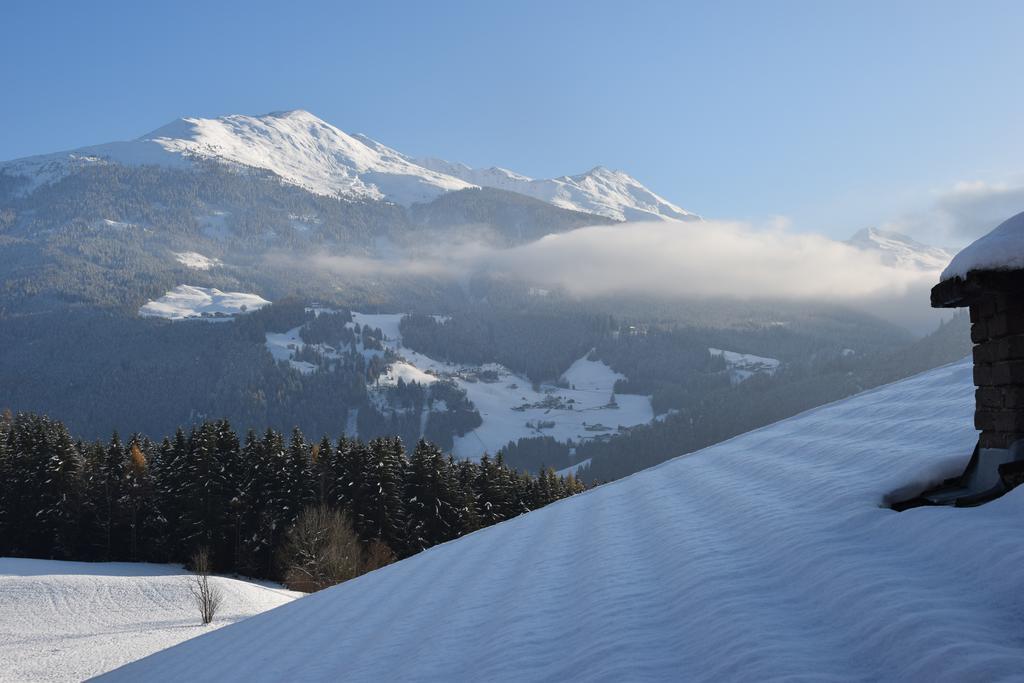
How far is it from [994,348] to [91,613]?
1913 inches

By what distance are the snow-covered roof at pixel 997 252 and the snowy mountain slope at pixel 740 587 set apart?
1555 mm

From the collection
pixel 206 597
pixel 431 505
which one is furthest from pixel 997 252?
pixel 431 505

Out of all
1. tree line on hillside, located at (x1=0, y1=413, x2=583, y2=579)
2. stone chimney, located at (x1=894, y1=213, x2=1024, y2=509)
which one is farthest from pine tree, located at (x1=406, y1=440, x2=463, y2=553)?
stone chimney, located at (x1=894, y1=213, x2=1024, y2=509)

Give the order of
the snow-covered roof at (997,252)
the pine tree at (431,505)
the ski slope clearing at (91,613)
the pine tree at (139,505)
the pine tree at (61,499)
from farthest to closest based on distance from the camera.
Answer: the pine tree at (139,505) < the pine tree at (61,499) < the pine tree at (431,505) < the ski slope clearing at (91,613) < the snow-covered roof at (997,252)

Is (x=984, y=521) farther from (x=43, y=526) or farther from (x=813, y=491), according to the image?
(x=43, y=526)

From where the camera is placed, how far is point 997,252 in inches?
199

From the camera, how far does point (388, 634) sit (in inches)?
302

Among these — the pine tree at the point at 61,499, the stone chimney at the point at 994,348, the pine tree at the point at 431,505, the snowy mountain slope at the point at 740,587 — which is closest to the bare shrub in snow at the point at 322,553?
the pine tree at the point at 431,505

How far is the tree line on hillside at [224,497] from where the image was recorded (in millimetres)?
53594

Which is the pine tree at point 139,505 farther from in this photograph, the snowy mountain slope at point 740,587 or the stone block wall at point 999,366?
the stone block wall at point 999,366

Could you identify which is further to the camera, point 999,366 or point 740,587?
point 999,366

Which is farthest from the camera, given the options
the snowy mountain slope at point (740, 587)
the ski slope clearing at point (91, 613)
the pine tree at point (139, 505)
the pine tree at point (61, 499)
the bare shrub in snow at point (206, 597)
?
the pine tree at point (139, 505)

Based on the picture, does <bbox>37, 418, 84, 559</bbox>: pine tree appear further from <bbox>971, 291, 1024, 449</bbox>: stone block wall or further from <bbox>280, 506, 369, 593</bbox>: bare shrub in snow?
<bbox>971, 291, 1024, 449</bbox>: stone block wall

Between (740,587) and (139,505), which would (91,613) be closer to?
(139,505)
